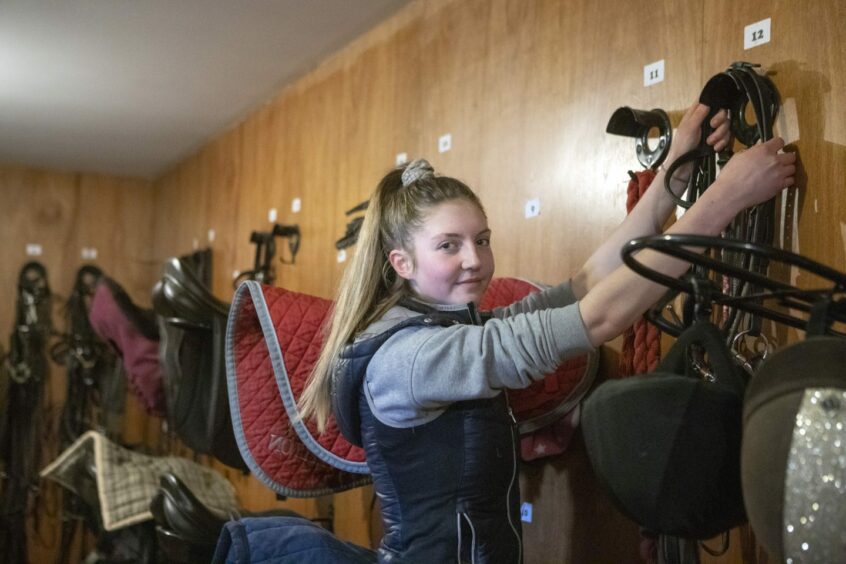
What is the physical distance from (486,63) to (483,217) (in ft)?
2.99

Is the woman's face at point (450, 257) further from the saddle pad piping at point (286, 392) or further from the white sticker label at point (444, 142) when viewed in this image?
the white sticker label at point (444, 142)

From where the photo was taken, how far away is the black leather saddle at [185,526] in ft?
7.01

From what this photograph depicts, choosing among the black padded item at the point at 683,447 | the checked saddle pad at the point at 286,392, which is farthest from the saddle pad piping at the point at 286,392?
the black padded item at the point at 683,447

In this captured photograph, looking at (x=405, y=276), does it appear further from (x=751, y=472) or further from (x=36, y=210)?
(x=36, y=210)

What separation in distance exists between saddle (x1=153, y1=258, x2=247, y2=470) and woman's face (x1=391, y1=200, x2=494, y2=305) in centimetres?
110

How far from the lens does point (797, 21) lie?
1.36 metres

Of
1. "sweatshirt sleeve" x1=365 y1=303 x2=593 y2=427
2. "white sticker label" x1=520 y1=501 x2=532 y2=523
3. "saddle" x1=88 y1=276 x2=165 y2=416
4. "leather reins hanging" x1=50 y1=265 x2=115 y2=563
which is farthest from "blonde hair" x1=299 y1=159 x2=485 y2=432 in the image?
"leather reins hanging" x1=50 y1=265 x2=115 y2=563

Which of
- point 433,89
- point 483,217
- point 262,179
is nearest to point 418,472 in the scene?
point 483,217

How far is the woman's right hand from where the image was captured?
3.75 ft

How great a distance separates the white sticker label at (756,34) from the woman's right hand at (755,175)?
0.75ft

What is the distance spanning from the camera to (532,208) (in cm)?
201

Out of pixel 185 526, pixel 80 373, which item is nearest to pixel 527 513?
pixel 185 526

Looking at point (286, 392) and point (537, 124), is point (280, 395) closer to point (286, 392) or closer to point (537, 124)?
point (286, 392)

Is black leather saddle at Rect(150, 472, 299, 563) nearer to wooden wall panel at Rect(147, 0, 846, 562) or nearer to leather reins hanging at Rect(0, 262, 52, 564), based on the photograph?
wooden wall panel at Rect(147, 0, 846, 562)
